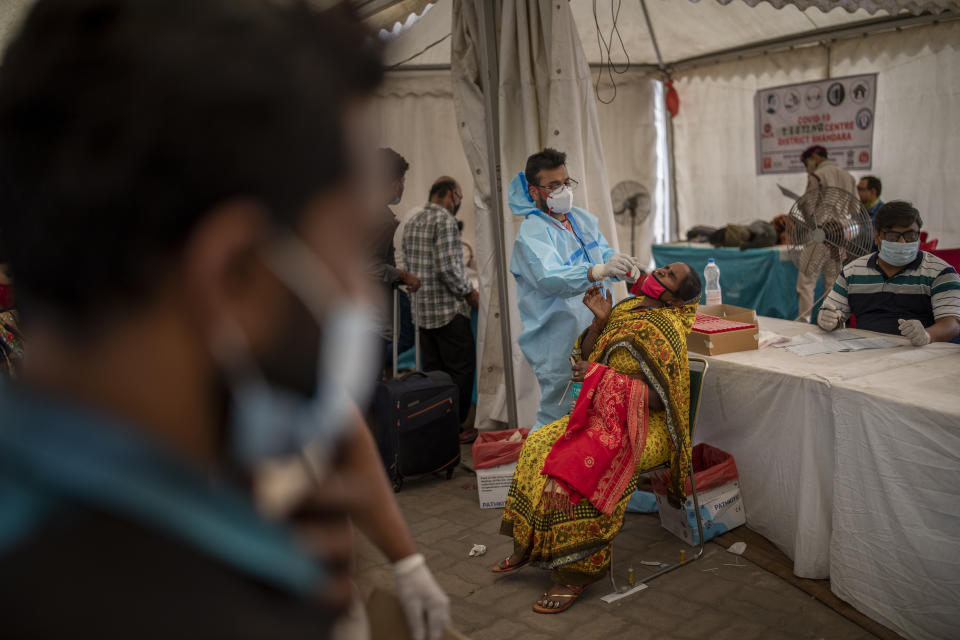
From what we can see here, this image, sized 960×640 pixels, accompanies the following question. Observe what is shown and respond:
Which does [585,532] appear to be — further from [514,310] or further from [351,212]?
[351,212]

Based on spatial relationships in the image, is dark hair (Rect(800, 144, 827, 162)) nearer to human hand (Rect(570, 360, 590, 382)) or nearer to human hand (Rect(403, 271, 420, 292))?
human hand (Rect(403, 271, 420, 292))

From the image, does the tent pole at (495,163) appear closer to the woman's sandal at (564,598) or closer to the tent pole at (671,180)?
the woman's sandal at (564,598)

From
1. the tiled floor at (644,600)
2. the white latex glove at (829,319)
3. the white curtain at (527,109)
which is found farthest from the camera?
the white curtain at (527,109)

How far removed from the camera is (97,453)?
45 cm

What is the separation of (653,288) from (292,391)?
9.28 feet

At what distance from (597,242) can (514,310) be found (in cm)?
73

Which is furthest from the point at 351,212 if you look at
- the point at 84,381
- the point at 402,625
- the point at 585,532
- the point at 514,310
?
the point at 514,310

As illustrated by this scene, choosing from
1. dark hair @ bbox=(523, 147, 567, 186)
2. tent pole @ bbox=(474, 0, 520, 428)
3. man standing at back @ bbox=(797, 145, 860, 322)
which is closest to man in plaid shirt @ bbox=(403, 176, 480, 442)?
tent pole @ bbox=(474, 0, 520, 428)

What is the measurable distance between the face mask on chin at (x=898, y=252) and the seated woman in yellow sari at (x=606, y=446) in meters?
1.06

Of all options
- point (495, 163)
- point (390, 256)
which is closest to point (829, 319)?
point (495, 163)

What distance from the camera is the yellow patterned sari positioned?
2.84 m

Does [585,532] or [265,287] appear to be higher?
[265,287]

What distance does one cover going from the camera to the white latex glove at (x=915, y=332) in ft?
10.2

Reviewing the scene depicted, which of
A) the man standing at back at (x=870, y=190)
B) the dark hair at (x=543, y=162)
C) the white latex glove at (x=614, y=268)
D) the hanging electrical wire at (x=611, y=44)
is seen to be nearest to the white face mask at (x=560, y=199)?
the dark hair at (x=543, y=162)
